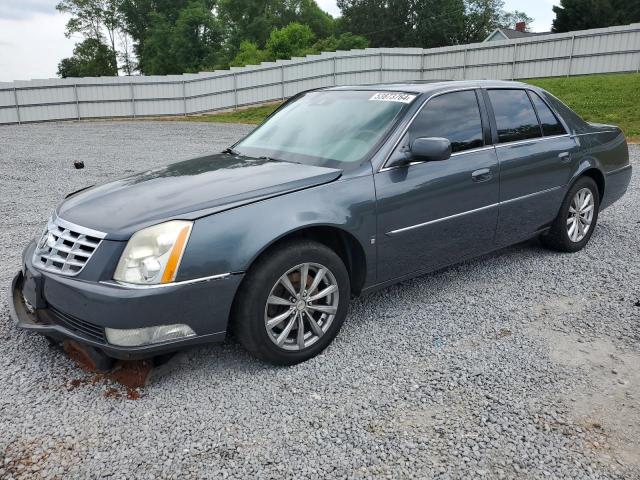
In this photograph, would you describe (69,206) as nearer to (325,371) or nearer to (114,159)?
(325,371)

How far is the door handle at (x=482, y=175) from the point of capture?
4.05 m

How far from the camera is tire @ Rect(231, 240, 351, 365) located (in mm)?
3014

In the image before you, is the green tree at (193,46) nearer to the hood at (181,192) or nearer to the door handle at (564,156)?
the door handle at (564,156)

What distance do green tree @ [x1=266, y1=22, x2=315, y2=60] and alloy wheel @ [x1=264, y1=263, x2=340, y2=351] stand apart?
3618 centimetres

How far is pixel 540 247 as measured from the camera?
17.8ft

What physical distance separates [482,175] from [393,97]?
888 millimetres

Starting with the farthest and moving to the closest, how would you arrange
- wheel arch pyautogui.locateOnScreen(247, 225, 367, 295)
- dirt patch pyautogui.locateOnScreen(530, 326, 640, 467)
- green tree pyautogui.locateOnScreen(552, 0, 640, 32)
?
1. green tree pyautogui.locateOnScreen(552, 0, 640, 32)
2. wheel arch pyautogui.locateOnScreen(247, 225, 367, 295)
3. dirt patch pyautogui.locateOnScreen(530, 326, 640, 467)

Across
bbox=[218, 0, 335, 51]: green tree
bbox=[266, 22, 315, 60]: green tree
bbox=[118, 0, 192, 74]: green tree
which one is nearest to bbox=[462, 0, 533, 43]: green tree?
bbox=[218, 0, 335, 51]: green tree

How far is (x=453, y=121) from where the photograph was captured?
13.5 ft

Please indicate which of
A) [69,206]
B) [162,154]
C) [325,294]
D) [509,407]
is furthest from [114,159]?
[509,407]

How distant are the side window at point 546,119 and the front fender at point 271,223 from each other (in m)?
2.23

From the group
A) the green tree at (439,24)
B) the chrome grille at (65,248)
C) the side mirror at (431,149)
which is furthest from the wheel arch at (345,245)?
the green tree at (439,24)

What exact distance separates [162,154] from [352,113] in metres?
9.30

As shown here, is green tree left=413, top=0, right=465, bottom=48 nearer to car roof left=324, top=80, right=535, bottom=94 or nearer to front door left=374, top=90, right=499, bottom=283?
car roof left=324, top=80, right=535, bottom=94
